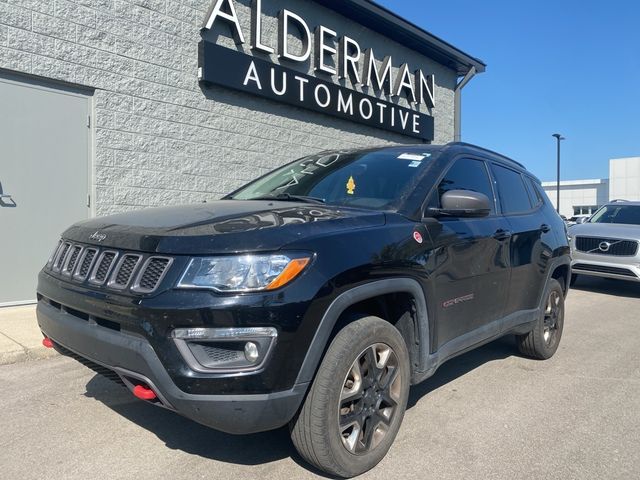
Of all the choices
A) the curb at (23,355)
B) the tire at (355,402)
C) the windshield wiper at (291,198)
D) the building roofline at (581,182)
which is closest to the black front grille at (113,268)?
the tire at (355,402)

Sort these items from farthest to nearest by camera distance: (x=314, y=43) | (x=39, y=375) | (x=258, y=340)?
(x=314, y=43)
(x=39, y=375)
(x=258, y=340)

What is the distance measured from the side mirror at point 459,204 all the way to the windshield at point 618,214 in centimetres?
828

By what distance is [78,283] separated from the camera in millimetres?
2861

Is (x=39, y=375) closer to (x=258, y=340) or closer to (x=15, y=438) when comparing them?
(x=15, y=438)

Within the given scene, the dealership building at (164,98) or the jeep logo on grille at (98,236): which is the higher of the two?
the dealership building at (164,98)

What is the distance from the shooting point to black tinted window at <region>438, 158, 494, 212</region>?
12.3 feet

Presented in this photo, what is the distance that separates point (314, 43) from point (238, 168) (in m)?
2.89

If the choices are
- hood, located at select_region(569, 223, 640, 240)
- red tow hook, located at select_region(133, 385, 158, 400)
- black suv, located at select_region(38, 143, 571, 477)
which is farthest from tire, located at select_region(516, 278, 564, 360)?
hood, located at select_region(569, 223, 640, 240)

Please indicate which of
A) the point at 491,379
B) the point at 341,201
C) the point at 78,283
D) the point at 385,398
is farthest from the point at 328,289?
the point at 491,379

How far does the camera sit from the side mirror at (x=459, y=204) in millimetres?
3328

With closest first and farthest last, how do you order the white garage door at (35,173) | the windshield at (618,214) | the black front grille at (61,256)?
the black front grille at (61,256) → the white garage door at (35,173) → the windshield at (618,214)

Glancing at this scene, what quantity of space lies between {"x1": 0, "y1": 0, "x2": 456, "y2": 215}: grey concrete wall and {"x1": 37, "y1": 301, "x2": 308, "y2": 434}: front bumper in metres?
5.13

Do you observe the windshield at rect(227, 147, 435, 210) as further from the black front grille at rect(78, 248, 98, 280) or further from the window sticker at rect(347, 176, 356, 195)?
the black front grille at rect(78, 248, 98, 280)

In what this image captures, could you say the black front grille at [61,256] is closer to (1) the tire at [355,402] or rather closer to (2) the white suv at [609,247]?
(1) the tire at [355,402]
